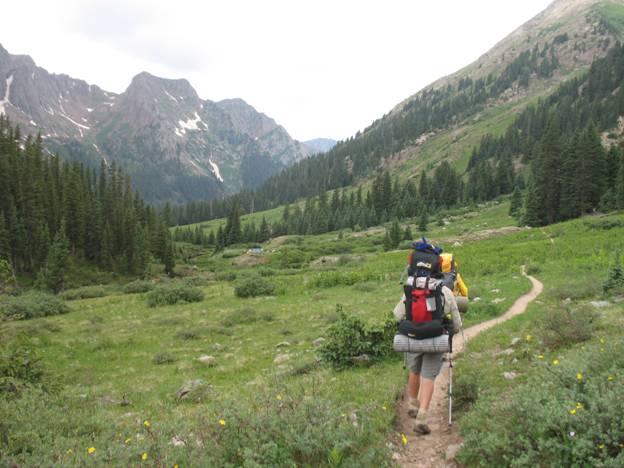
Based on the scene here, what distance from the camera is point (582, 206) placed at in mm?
60594

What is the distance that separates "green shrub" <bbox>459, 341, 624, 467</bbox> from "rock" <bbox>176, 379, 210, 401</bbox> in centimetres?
806

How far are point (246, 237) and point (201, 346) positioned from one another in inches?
4652

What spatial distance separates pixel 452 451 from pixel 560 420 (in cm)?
199

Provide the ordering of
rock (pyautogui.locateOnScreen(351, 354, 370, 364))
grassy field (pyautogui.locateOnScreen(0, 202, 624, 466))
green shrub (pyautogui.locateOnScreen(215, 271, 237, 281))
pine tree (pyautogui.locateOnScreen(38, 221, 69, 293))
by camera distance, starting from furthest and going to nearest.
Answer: pine tree (pyautogui.locateOnScreen(38, 221, 69, 293))
green shrub (pyautogui.locateOnScreen(215, 271, 237, 281))
rock (pyautogui.locateOnScreen(351, 354, 370, 364))
grassy field (pyautogui.locateOnScreen(0, 202, 624, 466))

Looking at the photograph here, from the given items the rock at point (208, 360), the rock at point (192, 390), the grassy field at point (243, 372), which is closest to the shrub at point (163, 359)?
the grassy field at point (243, 372)

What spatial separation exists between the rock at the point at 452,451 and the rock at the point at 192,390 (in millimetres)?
7657

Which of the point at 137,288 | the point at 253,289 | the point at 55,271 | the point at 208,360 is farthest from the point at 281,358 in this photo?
the point at 55,271

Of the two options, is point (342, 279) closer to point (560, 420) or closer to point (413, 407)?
point (413, 407)

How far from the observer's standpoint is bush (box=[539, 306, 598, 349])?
9695 mm

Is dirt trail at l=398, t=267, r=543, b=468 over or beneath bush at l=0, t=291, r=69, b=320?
over

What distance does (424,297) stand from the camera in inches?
301

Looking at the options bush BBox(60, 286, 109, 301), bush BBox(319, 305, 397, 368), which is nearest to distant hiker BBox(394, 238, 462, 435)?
bush BBox(319, 305, 397, 368)

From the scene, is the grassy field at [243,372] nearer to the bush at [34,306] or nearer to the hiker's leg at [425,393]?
the hiker's leg at [425,393]

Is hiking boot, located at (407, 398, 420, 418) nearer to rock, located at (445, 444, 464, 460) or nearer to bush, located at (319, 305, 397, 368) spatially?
rock, located at (445, 444, 464, 460)
